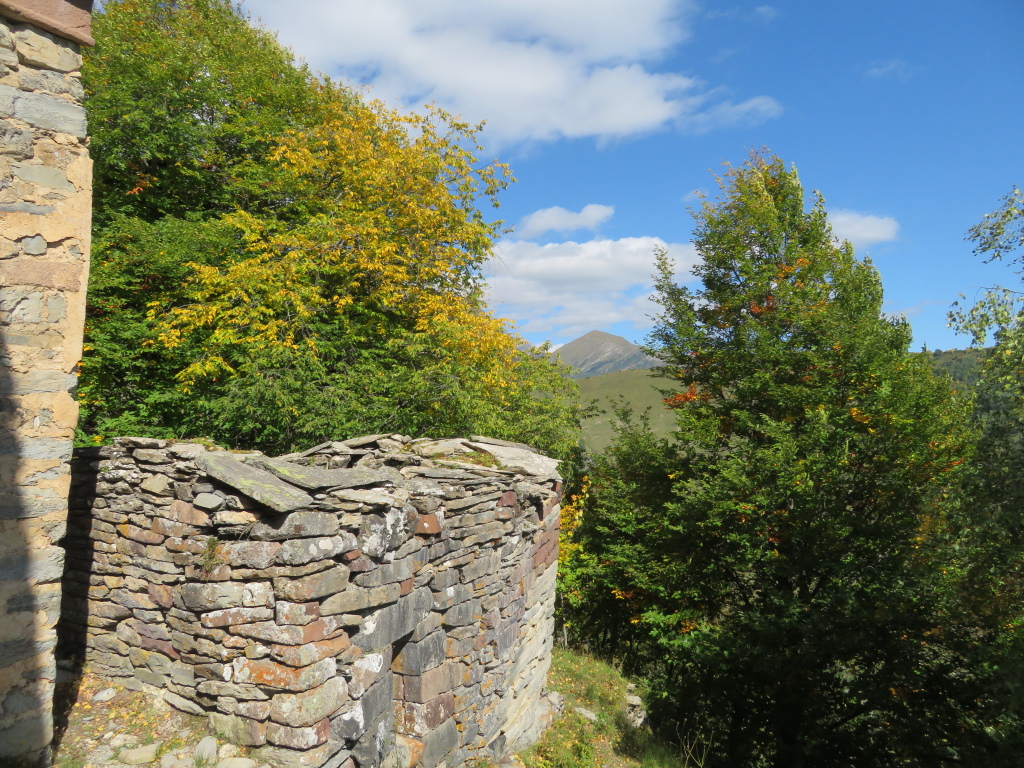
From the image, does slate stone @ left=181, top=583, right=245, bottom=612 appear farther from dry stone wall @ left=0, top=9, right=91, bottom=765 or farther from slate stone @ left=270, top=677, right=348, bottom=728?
dry stone wall @ left=0, top=9, right=91, bottom=765

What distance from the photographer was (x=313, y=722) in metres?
3.74

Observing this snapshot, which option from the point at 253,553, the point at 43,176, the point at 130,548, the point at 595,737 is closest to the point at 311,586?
the point at 253,553

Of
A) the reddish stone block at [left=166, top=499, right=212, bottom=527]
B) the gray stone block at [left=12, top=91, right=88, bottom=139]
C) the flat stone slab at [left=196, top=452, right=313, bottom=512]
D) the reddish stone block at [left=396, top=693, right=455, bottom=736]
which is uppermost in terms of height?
the gray stone block at [left=12, top=91, right=88, bottom=139]

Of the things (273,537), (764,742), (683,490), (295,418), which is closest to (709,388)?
(683,490)

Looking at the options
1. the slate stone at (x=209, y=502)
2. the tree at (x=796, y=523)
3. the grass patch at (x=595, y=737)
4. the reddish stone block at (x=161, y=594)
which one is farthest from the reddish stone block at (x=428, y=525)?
the tree at (x=796, y=523)

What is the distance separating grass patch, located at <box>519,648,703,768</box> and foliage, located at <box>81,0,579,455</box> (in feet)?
17.0

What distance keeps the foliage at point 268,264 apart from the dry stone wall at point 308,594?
442cm

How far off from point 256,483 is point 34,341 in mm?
1792

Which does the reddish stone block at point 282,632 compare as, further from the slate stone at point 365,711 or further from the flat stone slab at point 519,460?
the flat stone slab at point 519,460

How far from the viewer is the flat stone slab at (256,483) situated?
12.2 feet

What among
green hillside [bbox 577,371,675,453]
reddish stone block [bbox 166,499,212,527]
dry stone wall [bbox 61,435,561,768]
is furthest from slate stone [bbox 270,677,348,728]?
green hillside [bbox 577,371,675,453]

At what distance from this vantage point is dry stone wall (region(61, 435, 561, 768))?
12.3ft

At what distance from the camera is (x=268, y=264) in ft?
34.4

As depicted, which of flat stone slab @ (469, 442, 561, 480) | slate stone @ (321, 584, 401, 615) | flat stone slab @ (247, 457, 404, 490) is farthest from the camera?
flat stone slab @ (469, 442, 561, 480)
